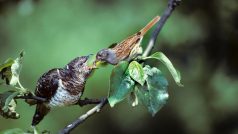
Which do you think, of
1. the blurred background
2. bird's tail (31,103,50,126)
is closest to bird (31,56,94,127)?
bird's tail (31,103,50,126)

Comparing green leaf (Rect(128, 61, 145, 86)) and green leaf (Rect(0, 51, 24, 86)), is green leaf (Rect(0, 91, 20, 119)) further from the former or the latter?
green leaf (Rect(128, 61, 145, 86))

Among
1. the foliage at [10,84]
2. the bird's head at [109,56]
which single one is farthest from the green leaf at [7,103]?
the bird's head at [109,56]

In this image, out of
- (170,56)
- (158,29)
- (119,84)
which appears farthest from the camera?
(170,56)

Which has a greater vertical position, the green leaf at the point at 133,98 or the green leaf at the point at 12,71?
the green leaf at the point at 12,71

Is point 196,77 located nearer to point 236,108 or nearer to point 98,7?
point 236,108

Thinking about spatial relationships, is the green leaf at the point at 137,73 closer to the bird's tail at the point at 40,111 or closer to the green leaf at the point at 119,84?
the green leaf at the point at 119,84

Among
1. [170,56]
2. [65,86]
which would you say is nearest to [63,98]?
[65,86]

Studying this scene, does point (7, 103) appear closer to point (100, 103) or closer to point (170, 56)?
point (100, 103)
